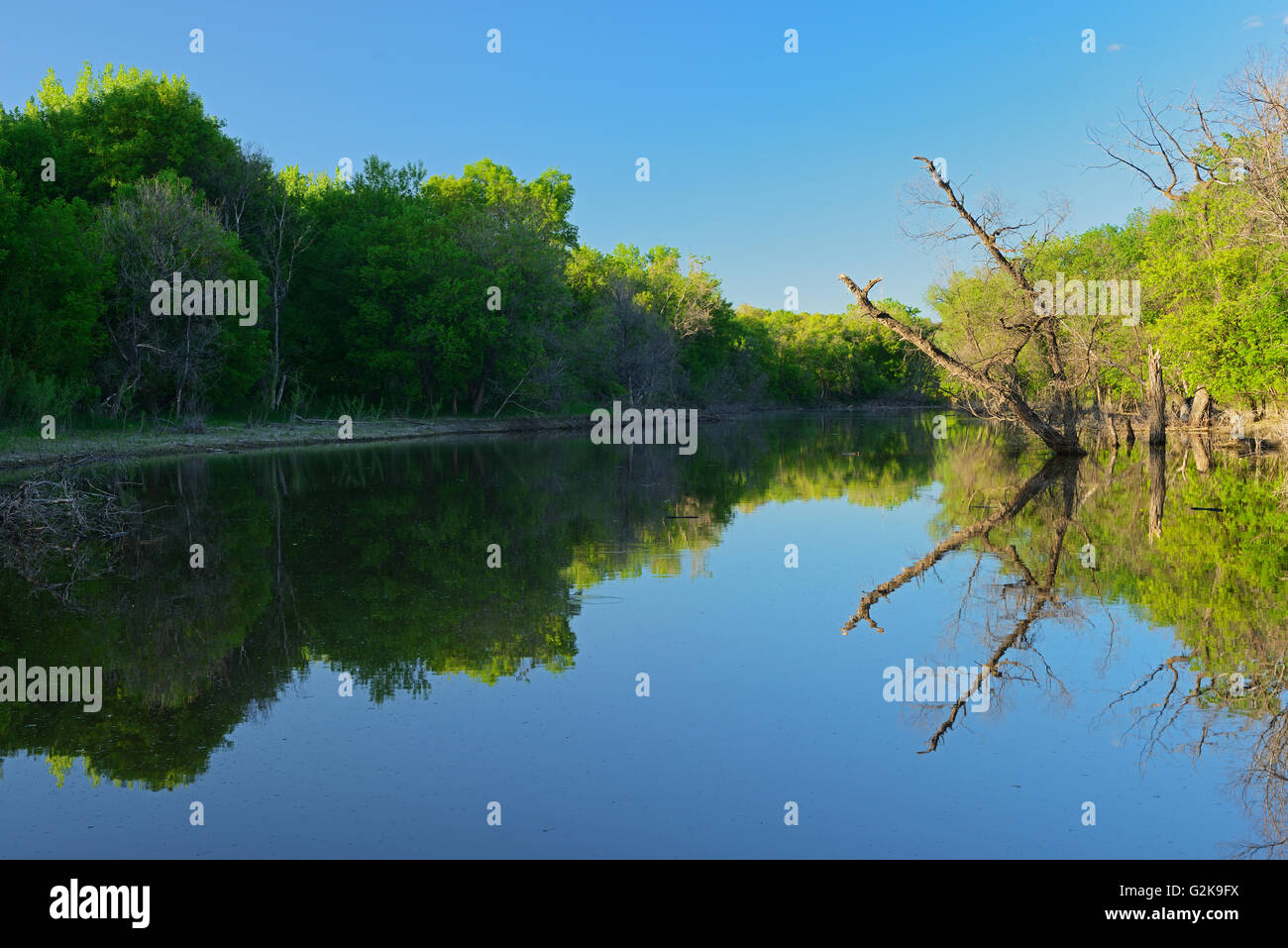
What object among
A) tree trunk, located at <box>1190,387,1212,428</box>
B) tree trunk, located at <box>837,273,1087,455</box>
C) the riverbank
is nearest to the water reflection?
tree trunk, located at <box>837,273,1087,455</box>

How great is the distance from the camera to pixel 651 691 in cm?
712

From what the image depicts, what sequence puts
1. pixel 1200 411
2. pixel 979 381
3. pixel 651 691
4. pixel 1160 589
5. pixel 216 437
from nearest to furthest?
pixel 651 691 < pixel 1160 589 < pixel 979 381 < pixel 216 437 < pixel 1200 411

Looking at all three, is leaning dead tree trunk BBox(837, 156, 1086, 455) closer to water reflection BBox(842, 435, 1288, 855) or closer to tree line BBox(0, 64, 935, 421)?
water reflection BBox(842, 435, 1288, 855)

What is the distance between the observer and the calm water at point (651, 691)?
4.90 m

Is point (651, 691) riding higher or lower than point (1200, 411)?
lower

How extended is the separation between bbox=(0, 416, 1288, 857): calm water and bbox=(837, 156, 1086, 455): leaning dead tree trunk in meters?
9.48

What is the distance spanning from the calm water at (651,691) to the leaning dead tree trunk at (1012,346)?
373 inches

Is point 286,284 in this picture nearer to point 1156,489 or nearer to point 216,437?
point 216,437

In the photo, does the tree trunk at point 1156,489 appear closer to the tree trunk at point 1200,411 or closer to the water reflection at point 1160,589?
the water reflection at point 1160,589

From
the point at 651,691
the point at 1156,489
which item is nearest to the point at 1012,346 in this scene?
the point at 1156,489

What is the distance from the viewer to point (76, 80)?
4553cm

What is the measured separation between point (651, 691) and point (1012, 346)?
22.8 m

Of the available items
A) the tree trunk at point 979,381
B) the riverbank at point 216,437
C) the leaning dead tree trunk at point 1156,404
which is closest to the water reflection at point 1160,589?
the tree trunk at point 979,381

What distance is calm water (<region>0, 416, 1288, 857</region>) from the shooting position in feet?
16.1
